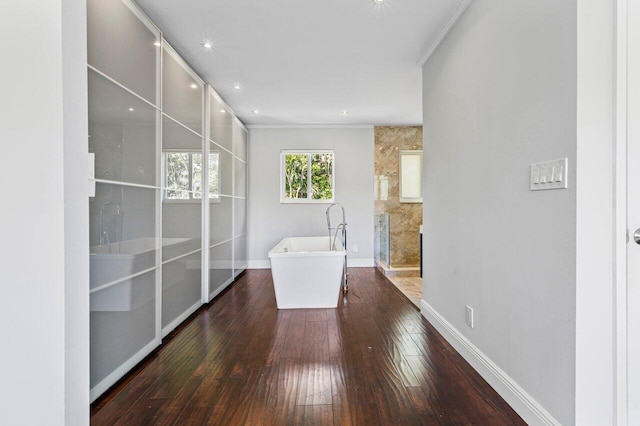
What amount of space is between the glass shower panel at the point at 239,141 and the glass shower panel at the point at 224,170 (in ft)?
1.18

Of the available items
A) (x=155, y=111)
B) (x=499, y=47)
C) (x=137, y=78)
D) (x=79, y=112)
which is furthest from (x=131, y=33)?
(x=499, y=47)

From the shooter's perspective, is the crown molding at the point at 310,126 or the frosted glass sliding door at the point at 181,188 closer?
the frosted glass sliding door at the point at 181,188

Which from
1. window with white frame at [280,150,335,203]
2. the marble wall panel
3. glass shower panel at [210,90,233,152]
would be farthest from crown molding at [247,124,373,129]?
glass shower panel at [210,90,233,152]

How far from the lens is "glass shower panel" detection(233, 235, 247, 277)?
4840 millimetres

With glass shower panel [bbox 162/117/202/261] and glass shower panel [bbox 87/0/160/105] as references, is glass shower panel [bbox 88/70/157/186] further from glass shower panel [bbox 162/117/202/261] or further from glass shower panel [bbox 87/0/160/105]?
glass shower panel [bbox 162/117/202/261]

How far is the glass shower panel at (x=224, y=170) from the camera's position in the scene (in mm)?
4016

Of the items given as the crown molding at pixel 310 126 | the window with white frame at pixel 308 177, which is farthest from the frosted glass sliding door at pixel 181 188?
the window with white frame at pixel 308 177

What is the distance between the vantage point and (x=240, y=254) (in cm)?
516

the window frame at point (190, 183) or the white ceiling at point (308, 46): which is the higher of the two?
the white ceiling at point (308, 46)

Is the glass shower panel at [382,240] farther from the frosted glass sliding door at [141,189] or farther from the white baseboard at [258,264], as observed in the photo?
the frosted glass sliding door at [141,189]

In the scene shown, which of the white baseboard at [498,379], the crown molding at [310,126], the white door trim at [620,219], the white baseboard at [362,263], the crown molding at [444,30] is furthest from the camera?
the white baseboard at [362,263]

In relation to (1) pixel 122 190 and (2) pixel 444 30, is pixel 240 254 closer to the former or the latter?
(1) pixel 122 190

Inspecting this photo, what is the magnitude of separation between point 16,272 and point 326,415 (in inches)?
56.4

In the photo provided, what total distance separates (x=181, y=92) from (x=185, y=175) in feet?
2.44
